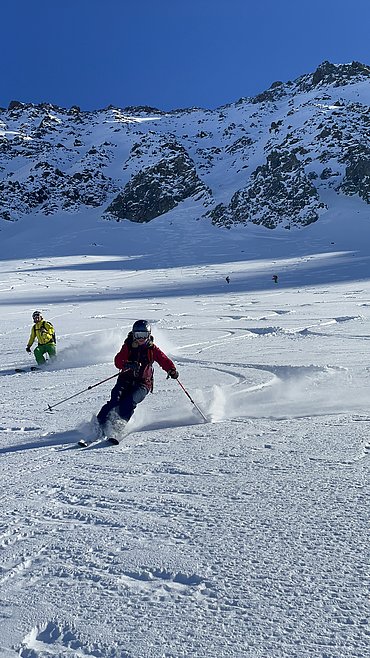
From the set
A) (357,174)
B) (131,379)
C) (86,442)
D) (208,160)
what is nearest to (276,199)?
(357,174)

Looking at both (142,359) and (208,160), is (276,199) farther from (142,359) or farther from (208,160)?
(142,359)

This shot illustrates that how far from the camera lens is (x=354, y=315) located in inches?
680

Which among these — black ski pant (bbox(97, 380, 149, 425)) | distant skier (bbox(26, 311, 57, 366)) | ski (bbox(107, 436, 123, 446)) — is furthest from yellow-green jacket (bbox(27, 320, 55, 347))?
ski (bbox(107, 436, 123, 446))

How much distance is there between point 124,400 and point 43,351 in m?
5.50

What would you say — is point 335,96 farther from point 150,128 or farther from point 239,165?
point 150,128

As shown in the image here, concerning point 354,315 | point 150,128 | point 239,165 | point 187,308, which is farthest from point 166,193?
point 354,315

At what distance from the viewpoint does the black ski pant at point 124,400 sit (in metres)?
6.02

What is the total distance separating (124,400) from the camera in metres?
6.13

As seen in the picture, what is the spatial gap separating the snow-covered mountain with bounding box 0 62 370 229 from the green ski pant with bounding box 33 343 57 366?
65650 mm

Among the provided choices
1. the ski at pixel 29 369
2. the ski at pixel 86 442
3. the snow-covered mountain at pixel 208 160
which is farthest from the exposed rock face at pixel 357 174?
the ski at pixel 86 442

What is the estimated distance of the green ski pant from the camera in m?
11.1

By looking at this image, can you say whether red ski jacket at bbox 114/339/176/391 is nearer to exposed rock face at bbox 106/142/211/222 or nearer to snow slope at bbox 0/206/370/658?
snow slope at bbox 0/206/370/658

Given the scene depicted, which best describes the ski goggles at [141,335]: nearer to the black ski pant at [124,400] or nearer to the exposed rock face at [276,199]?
the black ski pant at [124,400]

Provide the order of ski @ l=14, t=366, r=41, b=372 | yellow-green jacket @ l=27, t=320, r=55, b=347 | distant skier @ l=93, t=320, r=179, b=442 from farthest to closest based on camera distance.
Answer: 1. yellow-green jacket @ l=27, t=320, r=55, b=347
2. ski @ l=14, t=366, r=41, b=372
3. distant skier @ l=93, t=320, r=179, b=442
